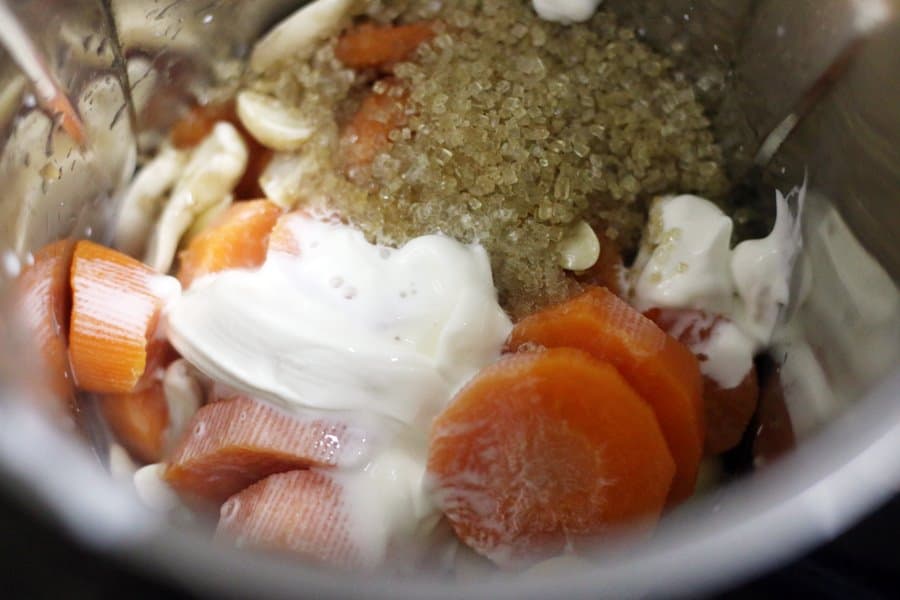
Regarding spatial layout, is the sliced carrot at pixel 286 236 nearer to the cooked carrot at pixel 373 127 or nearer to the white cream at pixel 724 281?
the cooked carrot at pixel 373 127

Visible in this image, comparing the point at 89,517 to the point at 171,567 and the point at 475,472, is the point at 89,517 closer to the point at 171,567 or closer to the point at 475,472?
the point at 171,567

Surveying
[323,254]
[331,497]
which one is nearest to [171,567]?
[331,497]

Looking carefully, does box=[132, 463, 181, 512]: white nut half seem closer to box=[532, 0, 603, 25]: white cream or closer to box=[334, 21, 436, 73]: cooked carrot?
box=[334, 21, 436, 73]: cooked carrot

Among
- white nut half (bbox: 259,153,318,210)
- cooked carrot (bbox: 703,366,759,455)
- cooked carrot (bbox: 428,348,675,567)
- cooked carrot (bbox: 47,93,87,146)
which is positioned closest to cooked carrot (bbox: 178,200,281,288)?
white nut half (bbox: 259,153,318,210)

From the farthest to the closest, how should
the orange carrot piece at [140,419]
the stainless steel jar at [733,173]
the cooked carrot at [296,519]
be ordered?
the orange carrot piece at [140,419] → the cooked carrot at [296,519] → the stainless steel jar at [733,173]

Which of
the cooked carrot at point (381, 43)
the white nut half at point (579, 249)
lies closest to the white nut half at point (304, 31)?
the cooked carrot at point (381, 43)

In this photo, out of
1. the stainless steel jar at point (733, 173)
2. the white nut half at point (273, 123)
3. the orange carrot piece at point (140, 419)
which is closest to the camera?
the stainless steel jar at point (733, 173)
